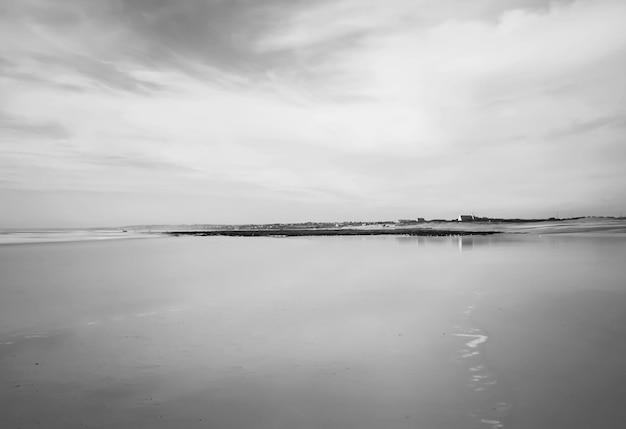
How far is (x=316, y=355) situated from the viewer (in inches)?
275

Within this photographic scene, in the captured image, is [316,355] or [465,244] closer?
[316,355]

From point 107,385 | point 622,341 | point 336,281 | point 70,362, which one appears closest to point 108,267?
point 336,281

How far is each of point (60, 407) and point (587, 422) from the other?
5.98 meters

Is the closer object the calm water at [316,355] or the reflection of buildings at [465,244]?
the calm water at [316,355]

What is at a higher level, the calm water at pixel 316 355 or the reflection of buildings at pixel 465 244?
the reflection of buildings at pixel 465 244

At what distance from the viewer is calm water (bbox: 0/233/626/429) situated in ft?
16.0

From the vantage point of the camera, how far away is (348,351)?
7.19 m

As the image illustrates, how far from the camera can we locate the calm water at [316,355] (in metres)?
4.88

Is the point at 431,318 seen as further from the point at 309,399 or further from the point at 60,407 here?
the point at 60,407

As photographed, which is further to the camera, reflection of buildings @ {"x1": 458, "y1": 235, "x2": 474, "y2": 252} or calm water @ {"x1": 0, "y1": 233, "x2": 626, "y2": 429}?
reflection of buildings @ {"x1": 458, "y1": 235, "x2": 474, "y2": 252}

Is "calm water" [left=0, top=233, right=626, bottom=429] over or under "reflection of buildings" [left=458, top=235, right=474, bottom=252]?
under

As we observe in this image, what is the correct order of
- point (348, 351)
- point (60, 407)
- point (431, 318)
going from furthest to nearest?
point (431, 318) → point (348, 351) → point (60, 407)

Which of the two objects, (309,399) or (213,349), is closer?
(309,399)

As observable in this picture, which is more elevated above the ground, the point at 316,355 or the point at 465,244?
the point at 465,244
